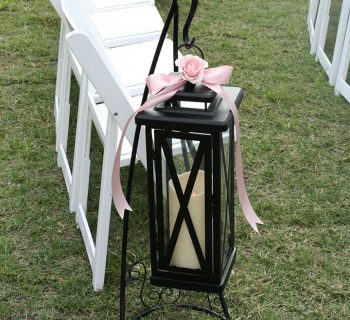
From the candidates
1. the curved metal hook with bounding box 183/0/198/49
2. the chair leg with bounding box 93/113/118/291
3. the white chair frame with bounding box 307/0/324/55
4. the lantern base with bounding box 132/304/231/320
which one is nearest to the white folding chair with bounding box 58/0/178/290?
the chair leg with bounding box 93/113/118/291

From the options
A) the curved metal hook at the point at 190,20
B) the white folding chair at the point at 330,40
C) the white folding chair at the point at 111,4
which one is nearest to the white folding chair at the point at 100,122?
the curved metal hook at the point at 190,20

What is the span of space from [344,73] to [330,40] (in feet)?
1.57

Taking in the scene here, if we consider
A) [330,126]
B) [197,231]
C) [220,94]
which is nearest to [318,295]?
[197,231]

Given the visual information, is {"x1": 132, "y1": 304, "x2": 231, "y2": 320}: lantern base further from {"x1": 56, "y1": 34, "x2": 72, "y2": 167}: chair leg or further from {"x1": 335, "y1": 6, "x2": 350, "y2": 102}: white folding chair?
{"x1": 335, "y1": 6, "x2": 350, "y2": 102}: white folding chair

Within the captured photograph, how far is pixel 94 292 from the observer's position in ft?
7.57

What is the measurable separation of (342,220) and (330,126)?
938 millimetres

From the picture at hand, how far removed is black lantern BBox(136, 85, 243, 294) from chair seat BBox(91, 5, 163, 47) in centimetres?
144

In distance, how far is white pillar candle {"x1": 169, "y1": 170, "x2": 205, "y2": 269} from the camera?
1.79 m

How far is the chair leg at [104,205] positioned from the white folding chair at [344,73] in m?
2.12

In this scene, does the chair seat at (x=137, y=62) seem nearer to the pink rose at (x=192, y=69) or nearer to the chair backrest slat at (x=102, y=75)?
the chair backrest slat at (x=102, y=75)

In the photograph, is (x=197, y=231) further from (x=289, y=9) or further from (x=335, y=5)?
(x=289, y=9)

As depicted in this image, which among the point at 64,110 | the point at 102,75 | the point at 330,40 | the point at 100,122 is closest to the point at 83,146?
the point at 100,122

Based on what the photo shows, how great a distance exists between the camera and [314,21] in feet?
15.9

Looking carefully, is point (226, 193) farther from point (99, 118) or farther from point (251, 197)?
point (251, 197)
